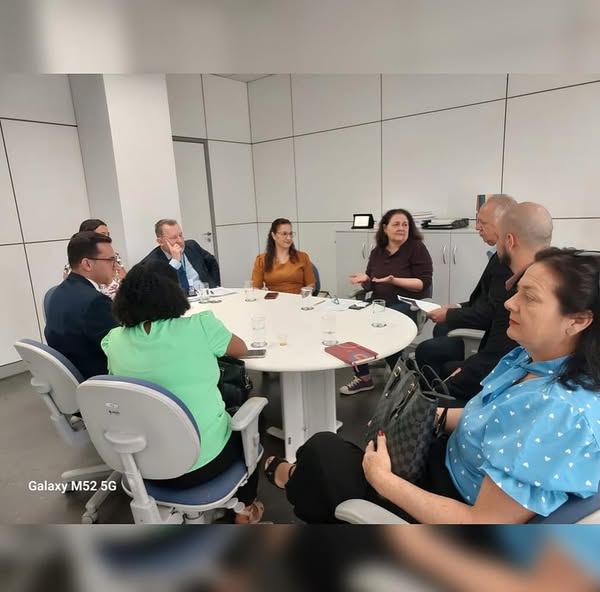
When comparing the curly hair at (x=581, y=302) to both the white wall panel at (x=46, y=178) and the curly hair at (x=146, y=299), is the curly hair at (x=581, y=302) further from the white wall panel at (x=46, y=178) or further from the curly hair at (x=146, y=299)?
the white wall panel at (x=46, y=178)

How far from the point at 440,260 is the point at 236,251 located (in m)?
3.20

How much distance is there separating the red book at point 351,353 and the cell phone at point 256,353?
1.09 feet

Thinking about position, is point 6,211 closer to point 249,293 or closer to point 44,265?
point 44,265

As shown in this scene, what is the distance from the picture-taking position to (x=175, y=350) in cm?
161

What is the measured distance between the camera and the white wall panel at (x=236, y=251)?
615cm

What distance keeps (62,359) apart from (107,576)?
2.19 m

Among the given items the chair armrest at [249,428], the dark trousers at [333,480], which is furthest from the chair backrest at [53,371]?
the dark trousers at [333,480]

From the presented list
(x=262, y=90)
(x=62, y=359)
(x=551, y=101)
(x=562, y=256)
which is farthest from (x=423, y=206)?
(x=62, y=359)

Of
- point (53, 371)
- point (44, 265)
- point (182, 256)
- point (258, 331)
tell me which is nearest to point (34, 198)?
point (44, 265)

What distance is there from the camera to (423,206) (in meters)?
4.78

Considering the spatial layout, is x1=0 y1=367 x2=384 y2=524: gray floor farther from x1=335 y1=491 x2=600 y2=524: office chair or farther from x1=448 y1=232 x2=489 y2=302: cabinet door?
x1=448 y1=232 x2=489 y2=302: cabinet door

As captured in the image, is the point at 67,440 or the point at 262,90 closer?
the point at 67,440

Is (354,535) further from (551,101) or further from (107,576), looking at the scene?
(551,101)

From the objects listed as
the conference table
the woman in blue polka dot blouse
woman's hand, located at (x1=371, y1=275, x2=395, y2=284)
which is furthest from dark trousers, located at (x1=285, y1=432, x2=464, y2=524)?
woman's hand, located at (x1=371, y1=275, x2=395, y2=284)
